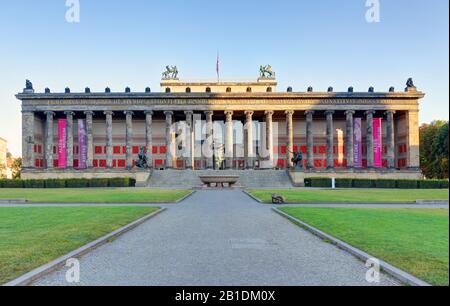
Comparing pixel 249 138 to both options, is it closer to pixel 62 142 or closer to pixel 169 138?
pixel 169 138

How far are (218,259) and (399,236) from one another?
657cm

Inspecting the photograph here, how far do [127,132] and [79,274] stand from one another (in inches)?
2401

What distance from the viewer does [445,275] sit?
22.6ft

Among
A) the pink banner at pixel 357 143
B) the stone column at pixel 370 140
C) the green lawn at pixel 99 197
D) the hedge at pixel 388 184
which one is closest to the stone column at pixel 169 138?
the hedge at pixel 388 184

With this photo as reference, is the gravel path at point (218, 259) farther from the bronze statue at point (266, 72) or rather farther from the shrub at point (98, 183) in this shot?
the bronze statue at point (266, 72)

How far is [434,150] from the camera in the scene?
6819cm

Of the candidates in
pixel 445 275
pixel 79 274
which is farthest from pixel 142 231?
pixel 445 275

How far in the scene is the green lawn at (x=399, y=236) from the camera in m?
7.62

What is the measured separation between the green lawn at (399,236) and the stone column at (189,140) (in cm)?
4982

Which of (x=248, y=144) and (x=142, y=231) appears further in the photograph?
(x=248, y=144)

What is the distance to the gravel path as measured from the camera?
7.12 meters

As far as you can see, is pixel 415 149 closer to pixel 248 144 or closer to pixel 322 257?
pixel 248 144

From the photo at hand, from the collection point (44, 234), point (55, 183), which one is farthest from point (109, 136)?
point (44, 234)

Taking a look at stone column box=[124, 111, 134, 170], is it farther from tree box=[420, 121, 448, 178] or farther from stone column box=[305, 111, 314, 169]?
tree box=[420, 121, 448, 178]
